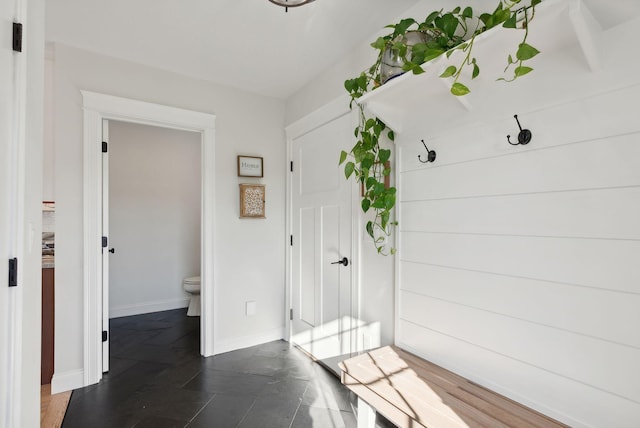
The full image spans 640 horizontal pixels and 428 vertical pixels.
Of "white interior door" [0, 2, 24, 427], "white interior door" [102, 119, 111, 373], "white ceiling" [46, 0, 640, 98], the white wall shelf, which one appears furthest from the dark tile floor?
"white ceiling" [46, 0, 640, 98]

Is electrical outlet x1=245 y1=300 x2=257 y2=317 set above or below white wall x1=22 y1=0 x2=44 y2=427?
below

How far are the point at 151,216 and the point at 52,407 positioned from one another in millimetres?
2349

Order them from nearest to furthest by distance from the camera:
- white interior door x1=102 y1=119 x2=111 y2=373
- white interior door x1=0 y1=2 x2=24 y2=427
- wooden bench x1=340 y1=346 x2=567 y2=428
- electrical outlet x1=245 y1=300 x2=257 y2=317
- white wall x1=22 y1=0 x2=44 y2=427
→ 1. white interior door x1=0 y1=2 x2=24 y2=427
2. white wall x1=22 y1=0 x2=44 y2=427
3. wooden bench x1=340 y1=346 x2=567 y2=428
4. white interior door x1=102 y1=119 x2=111 y2=373
5. electrical outlet x1=245 y1=300 x2=257 y2=317

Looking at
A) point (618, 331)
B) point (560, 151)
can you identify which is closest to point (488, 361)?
point (618, 331)

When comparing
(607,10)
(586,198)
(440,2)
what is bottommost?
(586,198)

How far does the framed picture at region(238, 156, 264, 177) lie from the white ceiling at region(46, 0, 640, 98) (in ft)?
2.34

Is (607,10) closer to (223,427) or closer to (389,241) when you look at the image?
(389,241)

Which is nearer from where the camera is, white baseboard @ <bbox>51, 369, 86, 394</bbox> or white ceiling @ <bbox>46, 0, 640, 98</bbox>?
white ceiling @ <bbox>46, 0, 640, 98</bbox>

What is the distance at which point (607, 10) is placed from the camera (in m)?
0.99

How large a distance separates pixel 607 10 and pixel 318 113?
6.07 ft

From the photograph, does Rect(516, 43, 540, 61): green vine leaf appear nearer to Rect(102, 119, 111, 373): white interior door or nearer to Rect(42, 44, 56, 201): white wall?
Rect(102, 119, 111, 373): white interior door

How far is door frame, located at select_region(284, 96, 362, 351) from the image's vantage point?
216 centimetres

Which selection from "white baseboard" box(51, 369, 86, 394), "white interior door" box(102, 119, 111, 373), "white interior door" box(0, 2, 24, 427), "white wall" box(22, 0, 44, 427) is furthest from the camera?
"white interior door" box(102, 119, 111, 373)

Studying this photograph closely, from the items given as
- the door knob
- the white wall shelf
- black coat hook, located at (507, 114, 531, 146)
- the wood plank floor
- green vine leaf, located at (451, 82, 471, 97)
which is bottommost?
the wood plank floor
